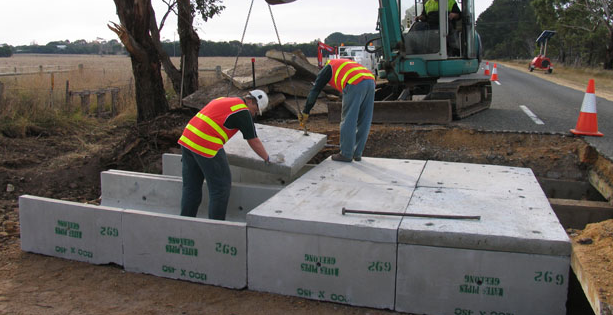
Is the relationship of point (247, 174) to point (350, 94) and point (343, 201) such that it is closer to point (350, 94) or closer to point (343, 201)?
point (350, 94)

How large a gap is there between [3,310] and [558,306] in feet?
13.9

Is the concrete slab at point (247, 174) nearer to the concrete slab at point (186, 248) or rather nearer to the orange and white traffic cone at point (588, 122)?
the concrete slab at point (186, 248)

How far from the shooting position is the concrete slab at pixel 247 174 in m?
6.48

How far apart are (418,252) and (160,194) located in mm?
3692

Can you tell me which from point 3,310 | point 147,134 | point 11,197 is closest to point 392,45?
point 147,134

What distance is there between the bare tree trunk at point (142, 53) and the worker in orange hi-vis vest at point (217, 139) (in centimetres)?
496

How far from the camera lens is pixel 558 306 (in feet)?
12.0

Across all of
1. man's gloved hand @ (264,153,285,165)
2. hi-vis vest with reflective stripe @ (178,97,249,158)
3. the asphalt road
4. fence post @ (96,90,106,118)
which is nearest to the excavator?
the asphalt road

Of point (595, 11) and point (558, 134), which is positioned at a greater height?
point (595, 11)

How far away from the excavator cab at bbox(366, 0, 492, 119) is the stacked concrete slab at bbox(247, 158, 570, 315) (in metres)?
4.47

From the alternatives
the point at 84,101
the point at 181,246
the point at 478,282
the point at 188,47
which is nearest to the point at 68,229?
the point at 181,246

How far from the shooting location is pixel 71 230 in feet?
16.9

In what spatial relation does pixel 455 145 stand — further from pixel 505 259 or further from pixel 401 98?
pixel 505 259

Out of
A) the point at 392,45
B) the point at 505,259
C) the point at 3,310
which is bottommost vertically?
the point at 3,310
